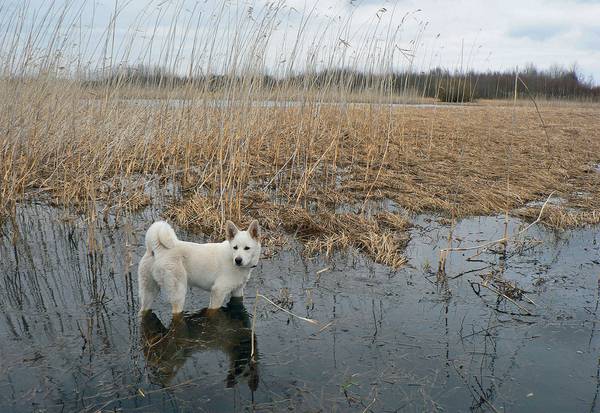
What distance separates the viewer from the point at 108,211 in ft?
20.4

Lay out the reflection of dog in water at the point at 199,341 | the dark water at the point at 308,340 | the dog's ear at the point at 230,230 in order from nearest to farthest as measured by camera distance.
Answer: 1. the dark water at the point at 308,340
2. the reflection of dog in water at the point at 199,341
3. the dog's ear at the point at 230,230

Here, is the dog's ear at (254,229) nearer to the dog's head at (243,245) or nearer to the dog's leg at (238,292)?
the dog's head at (243,245)

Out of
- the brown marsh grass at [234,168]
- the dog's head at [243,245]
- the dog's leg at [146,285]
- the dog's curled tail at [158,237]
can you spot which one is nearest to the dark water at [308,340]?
the dog's leg at [146,285]

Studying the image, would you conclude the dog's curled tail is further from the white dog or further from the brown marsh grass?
the brown marsh grass

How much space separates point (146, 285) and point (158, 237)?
0.40 metres

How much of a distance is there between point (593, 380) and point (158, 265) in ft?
9.96

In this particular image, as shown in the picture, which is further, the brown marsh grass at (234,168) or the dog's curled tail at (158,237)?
the brown marsh grass at (234,168)

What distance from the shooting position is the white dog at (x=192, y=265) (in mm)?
3621

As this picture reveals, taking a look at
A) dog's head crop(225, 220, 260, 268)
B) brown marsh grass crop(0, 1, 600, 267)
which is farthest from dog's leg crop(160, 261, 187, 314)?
brown marsh grass crop(0, 1, 600, 267)

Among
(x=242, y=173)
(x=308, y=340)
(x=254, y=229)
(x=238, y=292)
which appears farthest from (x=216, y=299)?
(x=242, y=173)

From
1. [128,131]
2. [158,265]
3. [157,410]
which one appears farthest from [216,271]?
[128,131]

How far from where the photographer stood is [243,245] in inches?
152

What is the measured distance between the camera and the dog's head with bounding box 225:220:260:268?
12.4 ft

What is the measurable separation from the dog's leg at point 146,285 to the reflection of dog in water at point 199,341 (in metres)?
0.08
